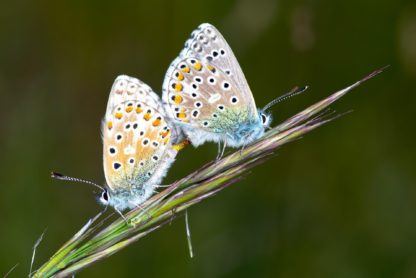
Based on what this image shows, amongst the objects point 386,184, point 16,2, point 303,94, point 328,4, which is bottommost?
point 386,184

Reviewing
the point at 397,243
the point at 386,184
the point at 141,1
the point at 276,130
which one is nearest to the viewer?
the point at 276,130

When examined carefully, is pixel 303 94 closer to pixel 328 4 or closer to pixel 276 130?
pixel 328 4

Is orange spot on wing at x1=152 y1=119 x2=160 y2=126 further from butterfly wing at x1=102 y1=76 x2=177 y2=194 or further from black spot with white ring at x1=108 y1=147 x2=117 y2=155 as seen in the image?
black spot with white ring at x1=108 y1=147 x2=117 y2=155

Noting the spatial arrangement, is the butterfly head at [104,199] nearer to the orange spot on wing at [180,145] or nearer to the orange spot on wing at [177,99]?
the orange spot on wing at [180,145]

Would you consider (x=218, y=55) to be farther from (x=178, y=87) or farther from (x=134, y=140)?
(x=134, y=140)

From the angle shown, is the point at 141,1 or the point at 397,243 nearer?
the point at 397,243

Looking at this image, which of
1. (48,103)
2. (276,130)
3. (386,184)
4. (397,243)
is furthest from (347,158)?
(48,103)

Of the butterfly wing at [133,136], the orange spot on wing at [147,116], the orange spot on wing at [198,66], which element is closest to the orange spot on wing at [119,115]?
the butterfly wing at [133,136]
